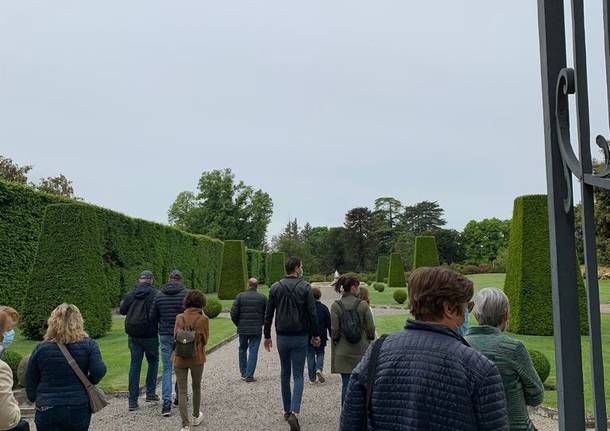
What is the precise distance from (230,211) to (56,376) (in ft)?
191

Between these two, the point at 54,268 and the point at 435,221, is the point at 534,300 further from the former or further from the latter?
the point at 435,221

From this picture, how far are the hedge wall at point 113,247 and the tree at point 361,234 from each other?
40.2 m

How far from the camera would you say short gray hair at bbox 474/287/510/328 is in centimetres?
298

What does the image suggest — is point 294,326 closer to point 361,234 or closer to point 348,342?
point 348,342

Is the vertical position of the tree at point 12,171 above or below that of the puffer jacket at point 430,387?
above

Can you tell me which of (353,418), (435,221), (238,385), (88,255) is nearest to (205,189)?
(435,221)

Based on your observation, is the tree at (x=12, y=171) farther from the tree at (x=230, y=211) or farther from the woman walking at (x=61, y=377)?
the woman walking at (x=61, y=377)

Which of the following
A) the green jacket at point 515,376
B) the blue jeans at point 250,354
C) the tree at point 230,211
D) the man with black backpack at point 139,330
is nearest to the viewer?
the green jacket at point 515,376

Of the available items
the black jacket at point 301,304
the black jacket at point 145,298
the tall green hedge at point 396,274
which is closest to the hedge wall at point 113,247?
the black jacket at point 145,298

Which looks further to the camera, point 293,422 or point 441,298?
point 293,422

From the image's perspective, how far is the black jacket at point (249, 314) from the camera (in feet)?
28.5

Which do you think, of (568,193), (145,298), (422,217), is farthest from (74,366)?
(422,217)

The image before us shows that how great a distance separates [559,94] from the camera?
1.49 m

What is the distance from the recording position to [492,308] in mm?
2984
